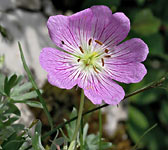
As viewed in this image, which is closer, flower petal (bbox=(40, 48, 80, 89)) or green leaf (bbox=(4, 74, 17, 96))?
flower petal (bbox=(40, 48, 80, 89))

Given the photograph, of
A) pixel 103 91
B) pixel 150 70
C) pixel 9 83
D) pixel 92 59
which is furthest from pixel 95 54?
pixel 150 70

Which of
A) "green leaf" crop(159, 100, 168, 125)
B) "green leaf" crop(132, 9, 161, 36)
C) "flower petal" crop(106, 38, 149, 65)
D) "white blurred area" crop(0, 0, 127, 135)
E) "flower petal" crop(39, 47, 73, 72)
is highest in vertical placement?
"flower petal" crop(39, 47, 73, 72)

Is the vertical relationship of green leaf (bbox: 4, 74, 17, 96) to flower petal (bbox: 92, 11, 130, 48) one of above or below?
below

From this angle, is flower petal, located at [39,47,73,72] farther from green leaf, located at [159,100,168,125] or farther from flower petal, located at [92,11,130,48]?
green leaf, located at [159,100,168,125]

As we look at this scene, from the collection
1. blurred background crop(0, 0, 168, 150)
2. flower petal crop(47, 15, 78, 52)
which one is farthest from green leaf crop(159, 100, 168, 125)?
flower petal crop(47, 15, 78, 52)

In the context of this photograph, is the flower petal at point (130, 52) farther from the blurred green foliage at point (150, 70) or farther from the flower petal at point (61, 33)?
the blurred green foliage at point (150, 70)

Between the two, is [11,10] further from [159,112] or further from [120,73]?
[159,112]
